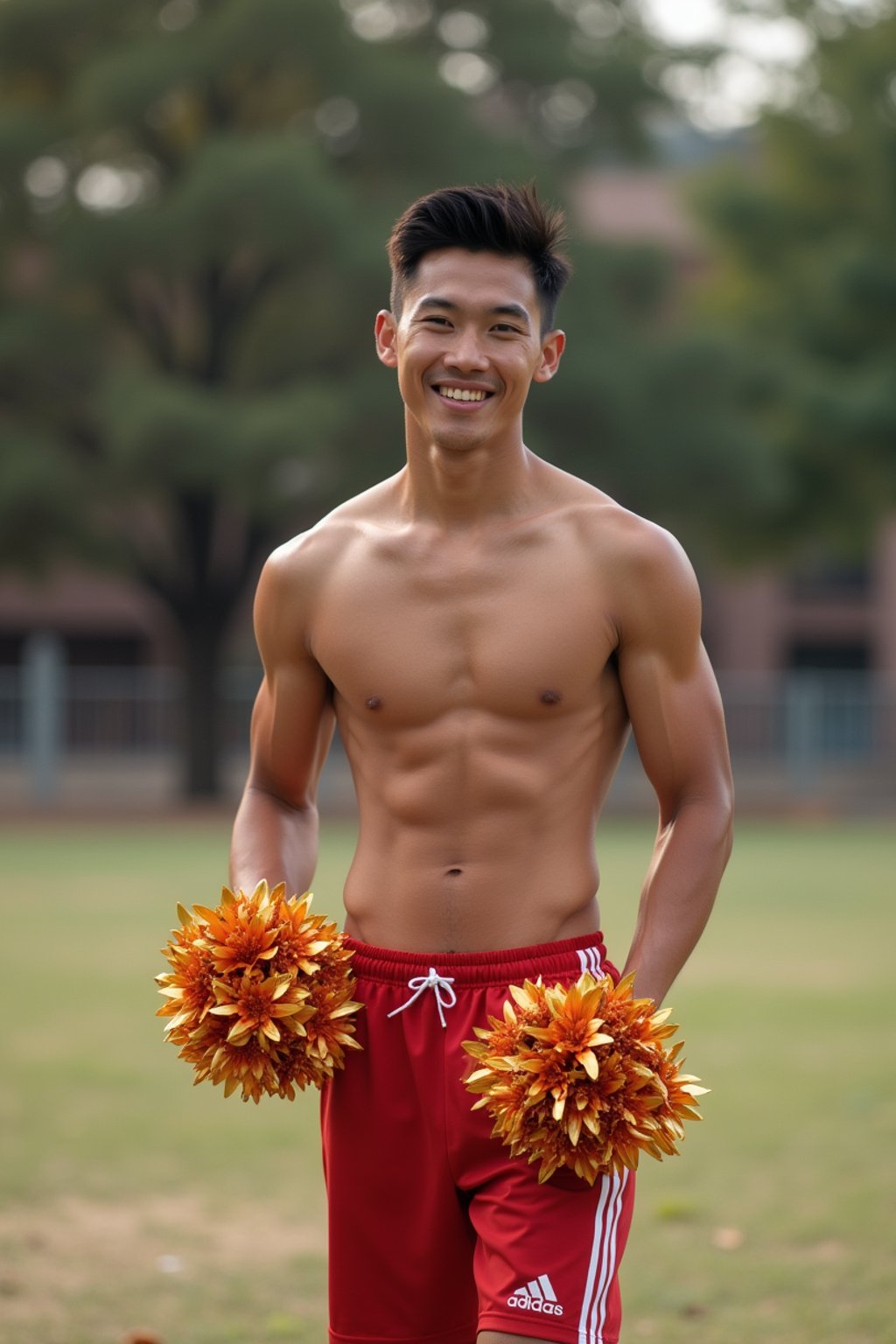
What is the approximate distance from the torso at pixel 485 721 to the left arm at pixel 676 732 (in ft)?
0.22

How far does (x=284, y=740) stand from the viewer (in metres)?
3.83

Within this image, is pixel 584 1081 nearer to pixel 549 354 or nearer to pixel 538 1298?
pixel 538 1298

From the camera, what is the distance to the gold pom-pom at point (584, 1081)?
3.11 metres

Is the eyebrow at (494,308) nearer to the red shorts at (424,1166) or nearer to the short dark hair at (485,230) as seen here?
the short dark hair at (485,230)

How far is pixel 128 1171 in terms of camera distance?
24.1 ft

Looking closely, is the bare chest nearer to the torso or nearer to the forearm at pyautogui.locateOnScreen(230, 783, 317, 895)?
the torso

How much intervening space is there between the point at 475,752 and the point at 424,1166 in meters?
0.78

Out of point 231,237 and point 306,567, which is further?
point 231,237

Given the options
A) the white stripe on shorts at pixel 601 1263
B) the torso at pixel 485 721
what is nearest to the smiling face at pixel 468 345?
the torso at pixel 485 721

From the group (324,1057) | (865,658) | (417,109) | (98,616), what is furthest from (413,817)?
(865,658)

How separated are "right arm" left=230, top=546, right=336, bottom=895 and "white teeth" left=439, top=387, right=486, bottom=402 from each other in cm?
49

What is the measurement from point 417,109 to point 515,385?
76.0ft

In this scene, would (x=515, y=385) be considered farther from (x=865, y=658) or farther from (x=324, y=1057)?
(x=865, y=658)

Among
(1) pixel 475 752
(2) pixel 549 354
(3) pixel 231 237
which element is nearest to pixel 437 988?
(1) pixel 475 752
